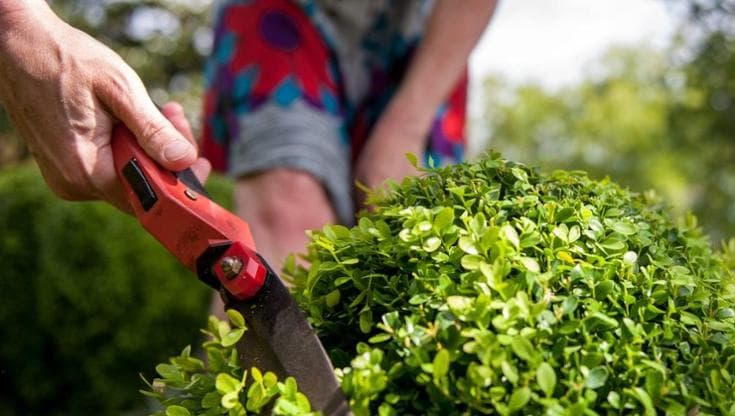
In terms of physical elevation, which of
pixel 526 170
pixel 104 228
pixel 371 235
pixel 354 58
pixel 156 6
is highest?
pixel 156 6

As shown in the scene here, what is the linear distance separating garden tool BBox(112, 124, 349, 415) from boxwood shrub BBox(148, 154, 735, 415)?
0.05 meters

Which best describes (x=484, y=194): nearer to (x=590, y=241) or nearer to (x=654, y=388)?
(x=590, y=241)

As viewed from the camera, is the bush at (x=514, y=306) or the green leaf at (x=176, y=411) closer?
the bush at (x=514, y=306)

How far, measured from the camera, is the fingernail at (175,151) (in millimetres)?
1658

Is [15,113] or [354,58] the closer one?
[15,113]

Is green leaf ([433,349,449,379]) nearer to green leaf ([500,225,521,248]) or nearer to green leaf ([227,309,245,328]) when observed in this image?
green leaf ([500,225,521,248])

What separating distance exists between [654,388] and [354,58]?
2.11 metres

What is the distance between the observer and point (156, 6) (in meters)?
19.8

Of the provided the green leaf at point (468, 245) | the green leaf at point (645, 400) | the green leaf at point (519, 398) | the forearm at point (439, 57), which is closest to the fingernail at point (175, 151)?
the green leaf at point (468, 245)

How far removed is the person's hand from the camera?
1.69 meters

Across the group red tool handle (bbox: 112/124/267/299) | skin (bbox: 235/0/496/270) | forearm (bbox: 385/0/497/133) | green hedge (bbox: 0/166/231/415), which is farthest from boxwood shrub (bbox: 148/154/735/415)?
green hedge (bbox: 0/166/231/415)

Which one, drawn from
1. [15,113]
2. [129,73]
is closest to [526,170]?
[129,73]

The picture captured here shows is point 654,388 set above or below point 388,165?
below

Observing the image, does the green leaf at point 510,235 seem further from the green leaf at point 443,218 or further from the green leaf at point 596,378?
the green leaf at point 596,378
